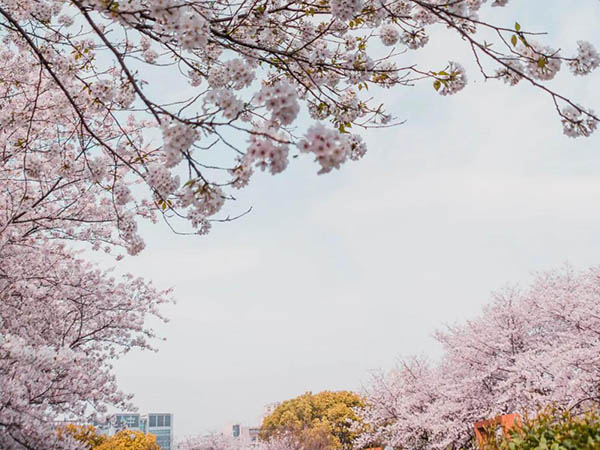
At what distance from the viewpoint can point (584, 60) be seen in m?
2.98

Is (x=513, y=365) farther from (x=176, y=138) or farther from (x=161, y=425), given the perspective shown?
(x=161, y=425)

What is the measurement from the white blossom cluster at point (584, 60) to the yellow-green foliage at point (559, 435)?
9.68 ft

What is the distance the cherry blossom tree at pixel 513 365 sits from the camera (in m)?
8.50

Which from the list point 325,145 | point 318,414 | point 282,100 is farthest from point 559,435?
point 318,414

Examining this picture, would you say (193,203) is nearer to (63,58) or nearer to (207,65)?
(207,65)

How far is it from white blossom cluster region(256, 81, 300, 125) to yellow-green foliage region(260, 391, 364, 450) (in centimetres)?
2678

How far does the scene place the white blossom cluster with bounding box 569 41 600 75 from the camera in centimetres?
296

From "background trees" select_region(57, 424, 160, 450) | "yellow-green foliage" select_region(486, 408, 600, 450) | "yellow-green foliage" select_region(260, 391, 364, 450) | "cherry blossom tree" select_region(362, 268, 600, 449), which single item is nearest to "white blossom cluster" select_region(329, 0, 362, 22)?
"yellow-green foliage" select_region(486, 408, 600, 450)

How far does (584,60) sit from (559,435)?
3.46m

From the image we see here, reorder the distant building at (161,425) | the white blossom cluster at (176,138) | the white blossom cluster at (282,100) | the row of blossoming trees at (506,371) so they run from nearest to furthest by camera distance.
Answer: the white blossom cluster at (282,100) < the white blossom cluster at (176,138) < the row of blossoming trees at (506,371) < the distant building at (161,425)

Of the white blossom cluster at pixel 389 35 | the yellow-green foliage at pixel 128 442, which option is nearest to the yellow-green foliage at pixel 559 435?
the white blossom cluster at pixel 389 35

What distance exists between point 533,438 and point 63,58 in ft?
19.0

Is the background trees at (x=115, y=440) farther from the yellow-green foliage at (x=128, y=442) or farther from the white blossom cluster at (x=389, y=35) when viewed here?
the white blossom cluster at (x=389, y=35)

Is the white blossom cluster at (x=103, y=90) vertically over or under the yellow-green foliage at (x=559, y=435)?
over
